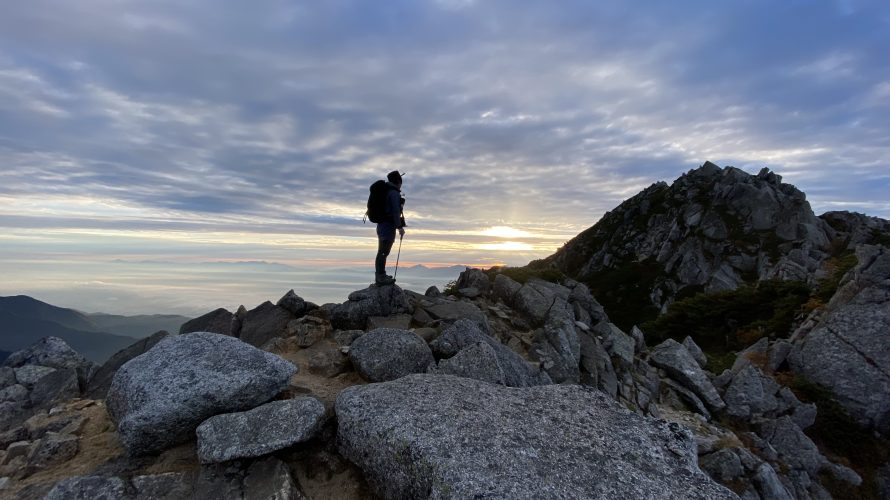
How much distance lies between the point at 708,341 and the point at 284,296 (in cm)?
3577

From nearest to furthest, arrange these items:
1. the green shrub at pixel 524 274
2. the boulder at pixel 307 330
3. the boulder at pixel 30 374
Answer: the boulder at pixel 307 330 < the boulder at pixel 30 374 < the green shrub at pixel 524 274

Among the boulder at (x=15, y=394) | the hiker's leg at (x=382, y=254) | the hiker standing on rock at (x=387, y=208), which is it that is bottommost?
the boulder at (x=15, y=394)

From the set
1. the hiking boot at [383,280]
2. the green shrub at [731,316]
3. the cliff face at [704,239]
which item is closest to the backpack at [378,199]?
the hiking boot at [383,280]

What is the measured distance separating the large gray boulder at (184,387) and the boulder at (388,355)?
7.48 feet

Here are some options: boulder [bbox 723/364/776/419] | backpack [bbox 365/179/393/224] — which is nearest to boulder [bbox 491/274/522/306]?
backpack [bbox 365/179/393/224]

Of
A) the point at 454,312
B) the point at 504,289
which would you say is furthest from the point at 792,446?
the point at 454,312

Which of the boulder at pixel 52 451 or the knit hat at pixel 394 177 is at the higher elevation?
the knit hat at pixel 394 177

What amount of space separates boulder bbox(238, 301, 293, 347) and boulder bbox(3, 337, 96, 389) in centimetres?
588

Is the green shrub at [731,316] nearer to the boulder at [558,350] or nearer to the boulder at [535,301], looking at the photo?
the boulder at [535,301]

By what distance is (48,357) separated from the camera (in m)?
17.9

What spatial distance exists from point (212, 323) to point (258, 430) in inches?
477

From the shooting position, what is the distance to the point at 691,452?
795cm

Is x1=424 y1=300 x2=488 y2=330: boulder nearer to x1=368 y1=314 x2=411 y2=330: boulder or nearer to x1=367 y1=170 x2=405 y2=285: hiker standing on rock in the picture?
x1=368 y1=314 x2=411 y2=330: boulder

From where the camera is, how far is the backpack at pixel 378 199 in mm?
17000
